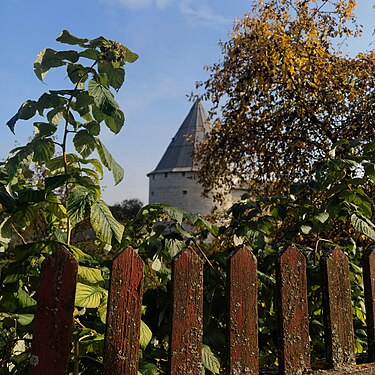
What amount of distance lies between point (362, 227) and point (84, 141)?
1004 millimetres

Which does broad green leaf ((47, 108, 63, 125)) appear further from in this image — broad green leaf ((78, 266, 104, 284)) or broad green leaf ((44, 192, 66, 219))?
broad green leaf ((78, 266, 104, 284))

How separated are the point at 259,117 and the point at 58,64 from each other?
5564 mm

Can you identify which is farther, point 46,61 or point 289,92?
point 289,92

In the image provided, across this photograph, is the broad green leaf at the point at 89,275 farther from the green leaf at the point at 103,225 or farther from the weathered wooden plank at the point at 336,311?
the weathered wooden plank at the point at 336,311

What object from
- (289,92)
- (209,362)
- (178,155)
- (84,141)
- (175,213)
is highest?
(178,155)

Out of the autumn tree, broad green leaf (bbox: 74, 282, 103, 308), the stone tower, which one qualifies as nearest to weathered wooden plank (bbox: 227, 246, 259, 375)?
broad green leaf (bbox: 74, 282, 103, 308)

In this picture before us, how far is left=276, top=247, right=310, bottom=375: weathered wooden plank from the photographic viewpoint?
1.32m

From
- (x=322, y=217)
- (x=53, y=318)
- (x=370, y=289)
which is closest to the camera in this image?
(x=53, y=318)

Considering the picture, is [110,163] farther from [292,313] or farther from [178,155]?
[178,155]

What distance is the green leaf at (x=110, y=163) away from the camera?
134cm

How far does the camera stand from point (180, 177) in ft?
75.0

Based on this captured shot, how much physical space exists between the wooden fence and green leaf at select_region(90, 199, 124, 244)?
0.37 feet

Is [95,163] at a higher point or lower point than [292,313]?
higher

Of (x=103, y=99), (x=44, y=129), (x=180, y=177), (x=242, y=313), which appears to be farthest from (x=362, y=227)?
(x=180, y=177)
